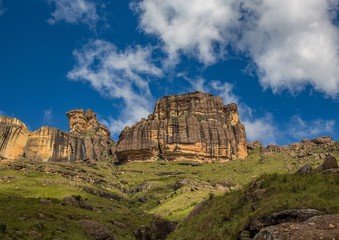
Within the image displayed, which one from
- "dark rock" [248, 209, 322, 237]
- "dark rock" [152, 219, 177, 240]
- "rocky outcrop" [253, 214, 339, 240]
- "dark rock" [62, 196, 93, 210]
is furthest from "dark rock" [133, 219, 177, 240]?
"rocky outcrop" [253, 214, 339, 240]

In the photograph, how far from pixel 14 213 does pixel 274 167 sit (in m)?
133

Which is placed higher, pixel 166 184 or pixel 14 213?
pixel 166 184

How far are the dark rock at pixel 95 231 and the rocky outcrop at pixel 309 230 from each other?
2272 cm

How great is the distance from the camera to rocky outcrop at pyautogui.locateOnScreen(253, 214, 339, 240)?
715 inches

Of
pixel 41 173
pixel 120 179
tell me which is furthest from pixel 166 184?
pixel 41 173

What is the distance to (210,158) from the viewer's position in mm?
198625

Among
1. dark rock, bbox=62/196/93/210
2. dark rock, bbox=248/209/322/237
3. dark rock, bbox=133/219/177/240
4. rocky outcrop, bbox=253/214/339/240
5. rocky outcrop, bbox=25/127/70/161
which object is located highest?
rocky outcrop, bbox=25/127/70/161

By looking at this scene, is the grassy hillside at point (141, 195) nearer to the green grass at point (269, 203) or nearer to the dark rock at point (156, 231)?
the green grass at point (269, 203)

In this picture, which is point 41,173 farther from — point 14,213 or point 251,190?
point 251,190

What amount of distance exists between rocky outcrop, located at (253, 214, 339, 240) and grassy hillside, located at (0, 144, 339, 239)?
9.68 feet

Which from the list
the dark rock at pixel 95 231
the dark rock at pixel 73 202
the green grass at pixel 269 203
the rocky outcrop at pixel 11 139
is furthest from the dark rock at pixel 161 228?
the rocky outcrop at pixel 11 139

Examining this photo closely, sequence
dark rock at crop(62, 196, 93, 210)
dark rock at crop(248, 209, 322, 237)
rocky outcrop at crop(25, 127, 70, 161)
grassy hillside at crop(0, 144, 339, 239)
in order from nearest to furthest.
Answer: dark rock at crop(248, 209, 322, 237) < grassy hillside at crop(0, 144, 339, 239) < dark rock at crop(62, 196, 93, 210) < rocky outcrop at crop(25, 127, 70, 161)

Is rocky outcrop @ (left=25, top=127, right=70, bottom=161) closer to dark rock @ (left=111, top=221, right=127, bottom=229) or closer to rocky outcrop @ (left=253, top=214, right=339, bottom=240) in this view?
dark rock @ (left=111, top=221, right=127, bottom=229)

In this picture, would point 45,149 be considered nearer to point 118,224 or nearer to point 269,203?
point 118,224
